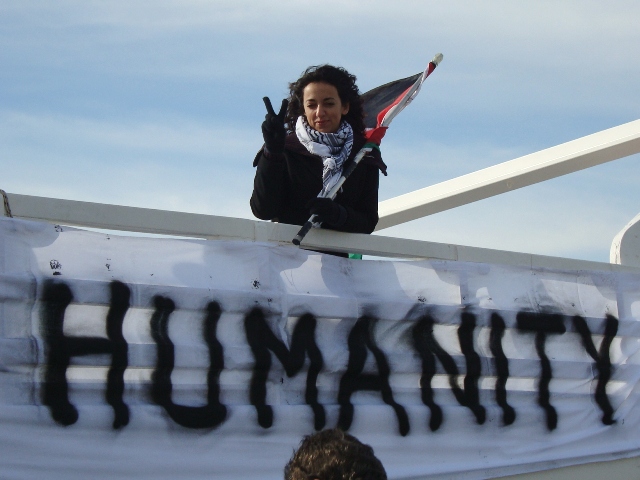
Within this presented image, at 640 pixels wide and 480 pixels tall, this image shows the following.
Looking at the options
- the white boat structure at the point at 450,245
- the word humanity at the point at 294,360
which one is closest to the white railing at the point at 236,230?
the white boat structure at the point at 450,245

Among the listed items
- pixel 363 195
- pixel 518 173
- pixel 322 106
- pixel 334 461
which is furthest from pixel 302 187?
pixel 334 461

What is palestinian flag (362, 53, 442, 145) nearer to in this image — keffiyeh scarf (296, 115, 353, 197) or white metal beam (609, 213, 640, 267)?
keffiyeh scarf (296, 115, 353, 197)

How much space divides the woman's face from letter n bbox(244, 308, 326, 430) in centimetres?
95

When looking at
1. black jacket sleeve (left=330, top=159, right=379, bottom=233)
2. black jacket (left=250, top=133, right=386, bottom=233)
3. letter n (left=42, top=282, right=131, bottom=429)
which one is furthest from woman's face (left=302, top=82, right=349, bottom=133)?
letter n (left=42, top=282, right=131, bottom=429)

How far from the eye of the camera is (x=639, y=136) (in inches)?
204

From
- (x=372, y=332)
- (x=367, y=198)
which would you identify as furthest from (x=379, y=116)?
(x=372, y=332)

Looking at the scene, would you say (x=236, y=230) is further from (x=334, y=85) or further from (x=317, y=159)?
(x=334, y=85)

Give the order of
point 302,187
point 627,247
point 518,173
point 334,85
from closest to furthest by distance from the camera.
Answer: point 302,187 < point 334,85 < point 627,247 < point 518,173

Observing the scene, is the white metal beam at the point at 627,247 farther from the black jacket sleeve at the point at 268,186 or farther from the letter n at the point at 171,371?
the letter n at the point at 171,371

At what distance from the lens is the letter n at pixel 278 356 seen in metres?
3.33

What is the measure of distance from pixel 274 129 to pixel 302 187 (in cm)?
43

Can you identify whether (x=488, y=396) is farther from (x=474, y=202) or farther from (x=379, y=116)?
(x=474, y=202)

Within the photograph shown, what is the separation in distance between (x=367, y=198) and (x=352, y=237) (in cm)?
26

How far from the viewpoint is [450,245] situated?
4172mm
